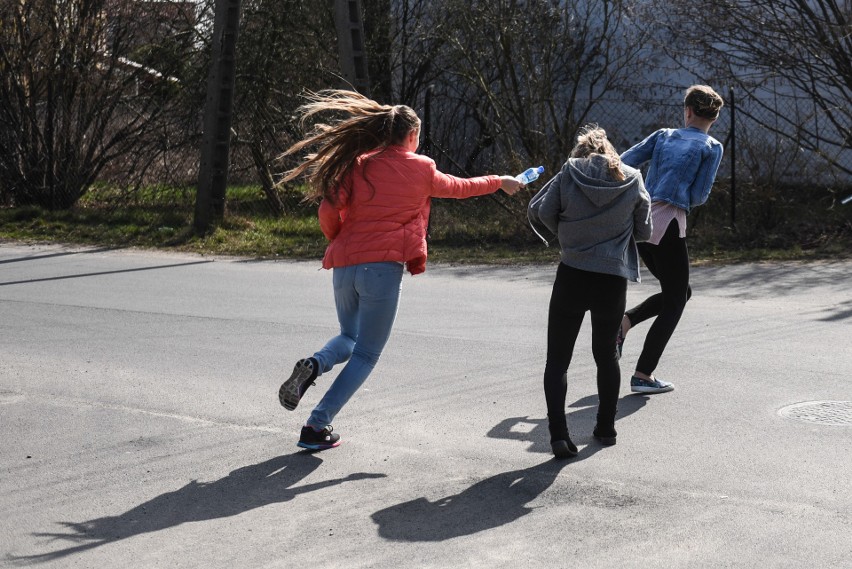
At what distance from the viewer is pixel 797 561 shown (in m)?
4.06

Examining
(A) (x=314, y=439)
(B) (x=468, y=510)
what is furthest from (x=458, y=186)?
(B) (x=468, y=510)

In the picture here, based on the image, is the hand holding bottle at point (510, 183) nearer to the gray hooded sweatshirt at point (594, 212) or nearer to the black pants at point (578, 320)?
the gray hooded sweatshirt at point (594, 212)

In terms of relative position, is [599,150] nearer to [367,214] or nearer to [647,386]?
[367,214]

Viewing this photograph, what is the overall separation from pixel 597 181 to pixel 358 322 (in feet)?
4.41

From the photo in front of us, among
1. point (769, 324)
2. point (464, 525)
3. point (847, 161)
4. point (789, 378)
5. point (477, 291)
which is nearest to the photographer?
point (464, 525)

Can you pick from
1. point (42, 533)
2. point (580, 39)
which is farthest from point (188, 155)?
point (42, 533)

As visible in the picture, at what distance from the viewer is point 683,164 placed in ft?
21.4

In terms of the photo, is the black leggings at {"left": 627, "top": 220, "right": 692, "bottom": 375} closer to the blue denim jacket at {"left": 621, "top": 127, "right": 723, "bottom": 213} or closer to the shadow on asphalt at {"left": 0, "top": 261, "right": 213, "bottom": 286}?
the blue denim jacket at {"left": 621, "top": 127, "right": 723, "bottom": 213}

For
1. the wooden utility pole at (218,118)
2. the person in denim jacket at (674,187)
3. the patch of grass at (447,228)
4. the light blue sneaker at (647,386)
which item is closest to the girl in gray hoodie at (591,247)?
the person in denim jacket at (674,187)

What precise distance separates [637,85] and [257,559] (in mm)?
14277

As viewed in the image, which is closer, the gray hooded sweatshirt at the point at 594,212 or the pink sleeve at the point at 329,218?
the gray hooded sweatshirt at the point at 594,212

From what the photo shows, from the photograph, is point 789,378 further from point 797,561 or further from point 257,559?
point 257,559

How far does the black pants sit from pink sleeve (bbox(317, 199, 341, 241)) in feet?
3.55

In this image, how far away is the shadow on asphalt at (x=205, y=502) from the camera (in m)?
4.52
